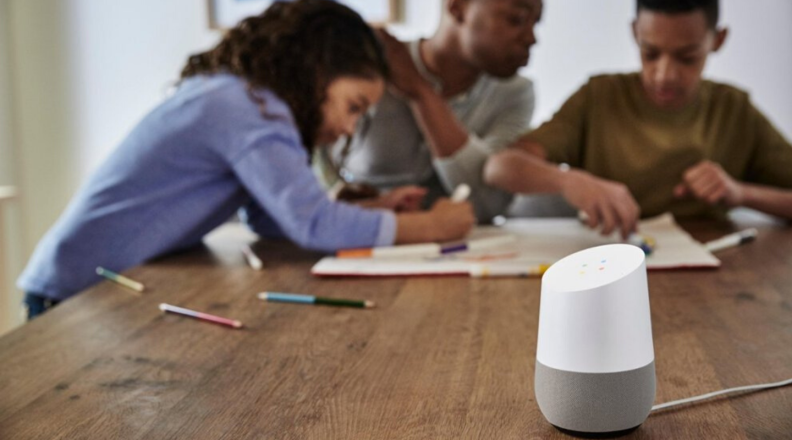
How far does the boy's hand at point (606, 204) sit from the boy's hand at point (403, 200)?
0.24 metres

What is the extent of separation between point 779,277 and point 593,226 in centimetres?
30

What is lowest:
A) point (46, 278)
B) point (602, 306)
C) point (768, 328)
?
point (46, 278)

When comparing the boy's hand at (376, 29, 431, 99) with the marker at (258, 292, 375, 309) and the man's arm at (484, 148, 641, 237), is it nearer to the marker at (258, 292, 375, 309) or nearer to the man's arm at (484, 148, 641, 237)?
the man's arm at (484, 148, 641, 237)

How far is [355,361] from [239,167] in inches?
20.2

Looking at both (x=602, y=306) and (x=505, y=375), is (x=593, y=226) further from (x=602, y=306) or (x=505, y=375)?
(x=602, y=306)

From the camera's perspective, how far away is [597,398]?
441 millimetres

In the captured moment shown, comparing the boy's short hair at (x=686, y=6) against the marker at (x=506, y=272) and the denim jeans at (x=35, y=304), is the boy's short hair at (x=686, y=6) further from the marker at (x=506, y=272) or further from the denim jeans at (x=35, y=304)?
the denim jeans at (x=35, y=304)

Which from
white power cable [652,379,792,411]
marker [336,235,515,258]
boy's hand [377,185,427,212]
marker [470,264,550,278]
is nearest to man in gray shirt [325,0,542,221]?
boy's hand [377,185,427,212]

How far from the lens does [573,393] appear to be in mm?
445

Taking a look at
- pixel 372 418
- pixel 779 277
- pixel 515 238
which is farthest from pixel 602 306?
pixel 515 238

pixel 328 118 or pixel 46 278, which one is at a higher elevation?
pixel 328 118

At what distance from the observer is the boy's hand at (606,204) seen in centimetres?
110

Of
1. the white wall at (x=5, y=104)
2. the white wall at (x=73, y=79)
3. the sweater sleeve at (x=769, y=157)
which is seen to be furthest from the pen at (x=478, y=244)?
the white wall at (x=5, y=104)

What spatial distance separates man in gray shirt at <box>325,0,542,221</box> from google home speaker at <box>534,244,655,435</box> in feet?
3.00
